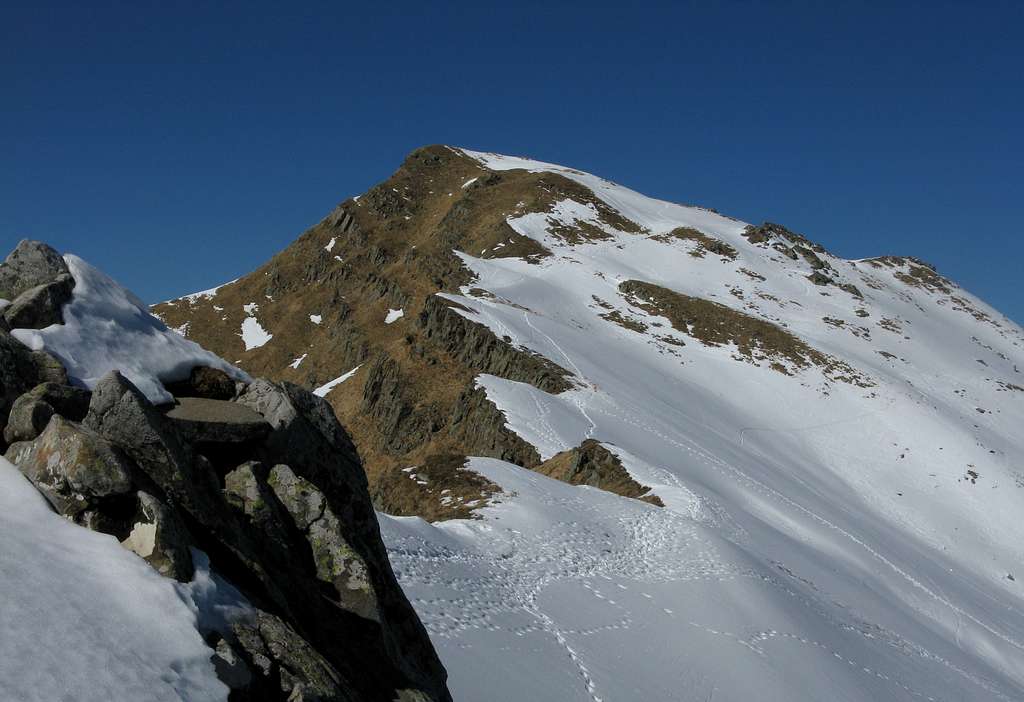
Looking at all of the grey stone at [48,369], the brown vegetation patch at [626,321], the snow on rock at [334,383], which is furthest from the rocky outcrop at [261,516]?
the brown vegetation patch at [626,321]

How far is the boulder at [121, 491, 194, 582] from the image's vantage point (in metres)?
6.07

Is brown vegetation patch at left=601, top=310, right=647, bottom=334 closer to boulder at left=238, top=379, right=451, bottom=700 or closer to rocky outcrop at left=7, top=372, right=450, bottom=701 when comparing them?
boulder at left=238, top=379, right=451, bottom=700

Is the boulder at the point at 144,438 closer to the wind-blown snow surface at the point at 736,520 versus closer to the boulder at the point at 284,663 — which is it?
the boulder at the point at 284,663

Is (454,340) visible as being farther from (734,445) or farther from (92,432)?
(92,432)

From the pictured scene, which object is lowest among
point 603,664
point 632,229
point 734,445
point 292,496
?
point 603,664

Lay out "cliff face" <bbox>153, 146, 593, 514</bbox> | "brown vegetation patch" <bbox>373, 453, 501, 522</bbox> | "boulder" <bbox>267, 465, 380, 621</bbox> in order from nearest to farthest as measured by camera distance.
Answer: "boulder" <bbox>267, 465, 380, 621</bbox> → "brown vegetation patch" <bbox>373, 453, 501, 522</bbox> → "cliff face" <bbox>153, 146, 593, 514</bbox>

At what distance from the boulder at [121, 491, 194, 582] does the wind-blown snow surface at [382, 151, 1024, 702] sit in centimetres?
784

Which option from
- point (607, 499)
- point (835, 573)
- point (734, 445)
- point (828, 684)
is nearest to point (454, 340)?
point (734, 445)

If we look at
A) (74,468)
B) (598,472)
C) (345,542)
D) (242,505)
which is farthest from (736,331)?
(74,468)

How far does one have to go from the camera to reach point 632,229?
324ft

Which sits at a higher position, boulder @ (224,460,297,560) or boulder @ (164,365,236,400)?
boulder @ (164,365,236,400)

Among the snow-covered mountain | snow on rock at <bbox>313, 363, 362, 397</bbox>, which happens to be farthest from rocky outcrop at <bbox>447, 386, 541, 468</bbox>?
snow on rock at <bbox>313, 363, 362, 397</bbox>

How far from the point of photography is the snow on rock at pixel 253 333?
82.7 metres

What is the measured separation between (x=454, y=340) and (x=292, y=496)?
143ft
